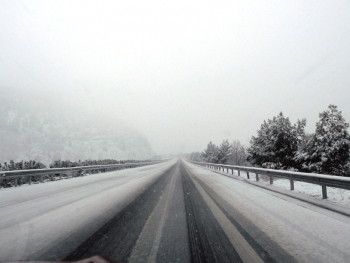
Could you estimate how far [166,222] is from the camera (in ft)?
13.8

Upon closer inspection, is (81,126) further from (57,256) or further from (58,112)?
(57,256)

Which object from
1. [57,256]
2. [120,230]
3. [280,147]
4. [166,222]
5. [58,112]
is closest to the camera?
[57,256]

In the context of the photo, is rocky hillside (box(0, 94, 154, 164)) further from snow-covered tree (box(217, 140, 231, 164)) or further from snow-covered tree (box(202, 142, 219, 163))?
snow-covered tree (box(217, 140, 231, 164))

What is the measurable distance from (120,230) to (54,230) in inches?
50.8

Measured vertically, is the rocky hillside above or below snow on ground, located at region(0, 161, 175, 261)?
above

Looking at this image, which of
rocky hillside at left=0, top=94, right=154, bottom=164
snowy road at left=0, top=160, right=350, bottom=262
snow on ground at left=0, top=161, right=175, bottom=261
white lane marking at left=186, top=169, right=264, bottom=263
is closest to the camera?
white lane marking at left=186, top=169, right=264, bottom=263

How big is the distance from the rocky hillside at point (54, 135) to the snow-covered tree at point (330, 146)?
100629 millimetres

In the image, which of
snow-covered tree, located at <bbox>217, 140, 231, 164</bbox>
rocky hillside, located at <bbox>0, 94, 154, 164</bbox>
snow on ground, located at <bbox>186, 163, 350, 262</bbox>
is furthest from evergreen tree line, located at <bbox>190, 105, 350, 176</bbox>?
rocky hillside, located at <bbox>0, 94, 154, 164</bbox>

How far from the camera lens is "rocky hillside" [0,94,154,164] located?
95.1 meters

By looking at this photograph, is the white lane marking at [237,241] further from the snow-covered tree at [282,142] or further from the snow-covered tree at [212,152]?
the snow-covered tree at [212,152]

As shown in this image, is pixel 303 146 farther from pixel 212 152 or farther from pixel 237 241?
pixel 212 152

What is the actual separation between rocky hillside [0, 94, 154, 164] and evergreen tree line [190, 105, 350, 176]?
3692 inches

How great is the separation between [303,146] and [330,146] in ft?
10.4

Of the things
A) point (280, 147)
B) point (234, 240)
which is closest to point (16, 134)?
point (280, 147)
